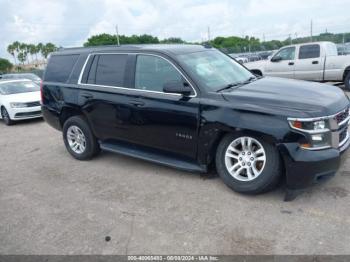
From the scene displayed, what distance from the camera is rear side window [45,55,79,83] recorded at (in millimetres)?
5795

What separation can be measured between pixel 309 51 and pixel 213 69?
7965 mm

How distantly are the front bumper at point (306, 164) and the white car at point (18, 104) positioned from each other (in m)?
8.65

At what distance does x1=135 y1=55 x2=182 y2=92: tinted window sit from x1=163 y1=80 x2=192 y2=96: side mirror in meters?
0.15

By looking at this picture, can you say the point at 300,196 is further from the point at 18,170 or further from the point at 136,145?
the point at 18,170

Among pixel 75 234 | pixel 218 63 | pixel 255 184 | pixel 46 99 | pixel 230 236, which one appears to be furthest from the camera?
pixel 46 99

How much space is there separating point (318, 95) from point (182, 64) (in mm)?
1725

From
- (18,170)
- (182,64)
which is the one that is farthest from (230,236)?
(18,170)

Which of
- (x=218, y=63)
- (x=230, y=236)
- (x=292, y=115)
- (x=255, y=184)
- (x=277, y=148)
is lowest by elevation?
(x=230, y=236)

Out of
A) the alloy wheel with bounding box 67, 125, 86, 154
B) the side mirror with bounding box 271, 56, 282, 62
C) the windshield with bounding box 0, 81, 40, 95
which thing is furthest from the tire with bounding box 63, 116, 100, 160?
the side mirror with bounding box 271, 56, 282, 62

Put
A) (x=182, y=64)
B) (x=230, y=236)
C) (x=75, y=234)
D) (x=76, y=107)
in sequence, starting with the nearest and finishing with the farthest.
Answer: (x=230, y=236) → (x=75, y=234) → (x=182, y=64) → (x=76, y=107)

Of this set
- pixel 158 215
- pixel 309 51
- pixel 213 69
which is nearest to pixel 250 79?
pixel 213 69

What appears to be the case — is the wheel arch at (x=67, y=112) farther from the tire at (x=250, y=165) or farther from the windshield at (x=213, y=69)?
the tire at (x=250, y=165)

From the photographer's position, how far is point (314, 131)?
3549mm

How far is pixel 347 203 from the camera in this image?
3.73 m
